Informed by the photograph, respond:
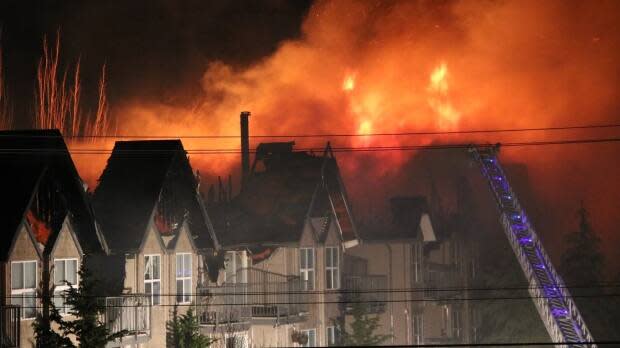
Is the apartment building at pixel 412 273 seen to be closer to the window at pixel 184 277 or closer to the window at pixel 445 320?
the window at pixel 445 320

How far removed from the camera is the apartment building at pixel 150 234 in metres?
52.7

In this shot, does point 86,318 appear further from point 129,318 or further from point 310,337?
point 310,337

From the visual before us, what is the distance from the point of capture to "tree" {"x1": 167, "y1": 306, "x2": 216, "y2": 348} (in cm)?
5344

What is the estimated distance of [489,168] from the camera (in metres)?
77.6

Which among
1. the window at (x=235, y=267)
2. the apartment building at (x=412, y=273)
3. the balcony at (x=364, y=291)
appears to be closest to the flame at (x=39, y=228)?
the window at (x=235, y=267)

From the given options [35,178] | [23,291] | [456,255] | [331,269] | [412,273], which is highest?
[456,255]

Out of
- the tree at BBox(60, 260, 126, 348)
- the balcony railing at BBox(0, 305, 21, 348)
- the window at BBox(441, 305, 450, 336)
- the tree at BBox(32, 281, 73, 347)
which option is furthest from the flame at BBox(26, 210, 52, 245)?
the window at BBox(441, 305, 450, 336)

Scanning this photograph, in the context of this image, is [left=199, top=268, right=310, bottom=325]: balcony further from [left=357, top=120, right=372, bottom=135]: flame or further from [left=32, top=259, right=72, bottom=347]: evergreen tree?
[left=357, top=120, right=372, bottom=135]: flame

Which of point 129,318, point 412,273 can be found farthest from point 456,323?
point 129,318

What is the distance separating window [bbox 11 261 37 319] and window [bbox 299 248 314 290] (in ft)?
60.8

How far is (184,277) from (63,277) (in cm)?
903

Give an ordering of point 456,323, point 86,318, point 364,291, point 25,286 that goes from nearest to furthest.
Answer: point 86,318 < point 25,286 < point 364,291 < point 456,323

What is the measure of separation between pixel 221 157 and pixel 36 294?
1632 inches

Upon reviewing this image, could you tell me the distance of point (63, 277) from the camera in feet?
160
